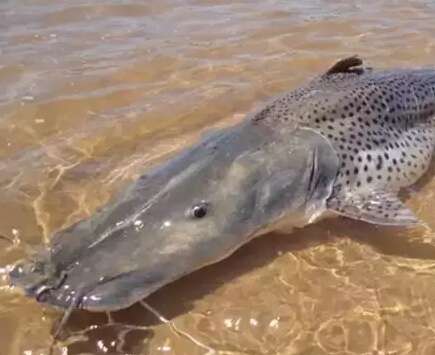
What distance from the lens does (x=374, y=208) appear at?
13.4 feet

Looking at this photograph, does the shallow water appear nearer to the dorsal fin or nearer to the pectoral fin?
the pectoral fin

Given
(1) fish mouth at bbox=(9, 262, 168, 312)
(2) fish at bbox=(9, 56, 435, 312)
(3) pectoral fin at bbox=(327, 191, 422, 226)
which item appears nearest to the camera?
(1) fish mouth at bbox=(9, 262, 168, 312)

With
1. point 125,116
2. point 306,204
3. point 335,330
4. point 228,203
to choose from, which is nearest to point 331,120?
point 306,204

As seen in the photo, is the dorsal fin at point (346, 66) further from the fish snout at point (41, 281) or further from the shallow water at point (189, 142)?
the fish snout at point (41, 281)

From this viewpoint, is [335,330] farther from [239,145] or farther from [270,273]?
[239,145]

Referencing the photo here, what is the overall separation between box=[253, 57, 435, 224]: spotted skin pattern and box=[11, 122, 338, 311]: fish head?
0.12 m

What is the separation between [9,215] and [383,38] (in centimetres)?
423

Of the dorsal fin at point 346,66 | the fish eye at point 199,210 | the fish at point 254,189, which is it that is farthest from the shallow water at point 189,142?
the dorsal fin at point 346,66

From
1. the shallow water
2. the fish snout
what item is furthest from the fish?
the shallow water

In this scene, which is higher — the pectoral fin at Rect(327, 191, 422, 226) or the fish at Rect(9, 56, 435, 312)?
the fish at Rect(9, 56, 435, 312)

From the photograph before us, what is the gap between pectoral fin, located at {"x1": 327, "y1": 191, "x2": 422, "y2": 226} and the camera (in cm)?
399

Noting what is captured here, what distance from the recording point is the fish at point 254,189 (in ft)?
11.2

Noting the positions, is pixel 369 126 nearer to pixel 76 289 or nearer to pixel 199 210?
pixel 199 210

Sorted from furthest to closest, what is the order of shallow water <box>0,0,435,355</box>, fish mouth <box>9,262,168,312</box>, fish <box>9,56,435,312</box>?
shallow water <box>0,0,435,355</box>
fish <box>9,56,435,312</box>
fish mouth <box>9,262,168,312</box>
